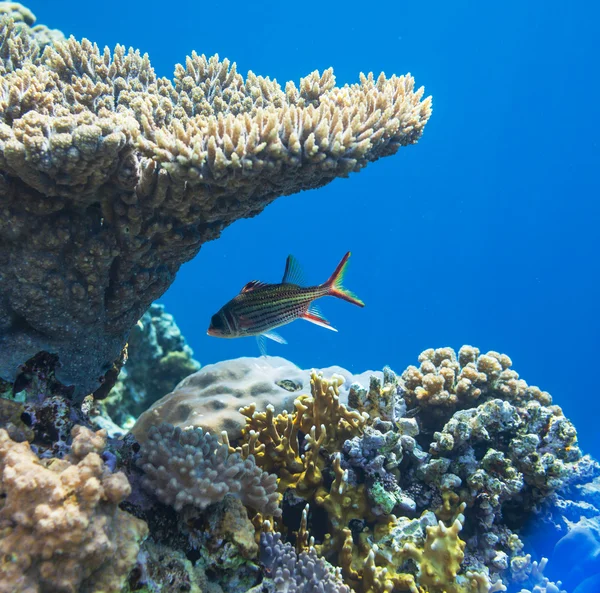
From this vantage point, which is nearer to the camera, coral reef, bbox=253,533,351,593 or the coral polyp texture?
the coral polyp texture

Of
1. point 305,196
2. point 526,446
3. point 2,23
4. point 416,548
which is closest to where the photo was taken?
point 416,548

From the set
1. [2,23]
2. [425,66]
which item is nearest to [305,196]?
[425,66]

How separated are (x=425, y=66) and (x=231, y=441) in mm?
68430

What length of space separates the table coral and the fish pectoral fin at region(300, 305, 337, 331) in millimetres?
1732

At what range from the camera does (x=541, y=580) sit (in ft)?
11.2

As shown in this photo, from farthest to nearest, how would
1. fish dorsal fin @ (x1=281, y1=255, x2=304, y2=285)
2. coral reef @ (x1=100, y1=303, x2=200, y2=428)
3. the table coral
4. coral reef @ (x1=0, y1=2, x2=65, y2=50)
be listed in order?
coral reef @ (x1=100, y1=303, x2=200, y2=428), coral reef @ (x1=0, y1=2, x2=65, y2=50), fish dorsal fin @ (x1=281, y1=255, x2=304, y2=285), the table coral

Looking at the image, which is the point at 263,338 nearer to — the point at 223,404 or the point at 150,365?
the point at 223,404

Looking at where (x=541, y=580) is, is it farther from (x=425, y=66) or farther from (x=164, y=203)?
(x=425, y=66)

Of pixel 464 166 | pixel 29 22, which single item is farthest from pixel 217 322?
pixel 464 166

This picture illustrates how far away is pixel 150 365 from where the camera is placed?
8.05 m

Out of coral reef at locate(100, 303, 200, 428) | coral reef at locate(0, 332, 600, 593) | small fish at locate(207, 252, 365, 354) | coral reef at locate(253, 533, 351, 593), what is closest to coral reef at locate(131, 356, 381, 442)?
coral reef at locate(0, 332, 600, 593)

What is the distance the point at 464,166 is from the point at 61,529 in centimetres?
7412

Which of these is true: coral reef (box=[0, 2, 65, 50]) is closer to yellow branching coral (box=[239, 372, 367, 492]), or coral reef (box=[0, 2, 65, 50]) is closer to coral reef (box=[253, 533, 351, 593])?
yellow branching coral (box=[239, 372, 367, 492])

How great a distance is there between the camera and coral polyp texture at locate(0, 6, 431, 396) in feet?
7.84
